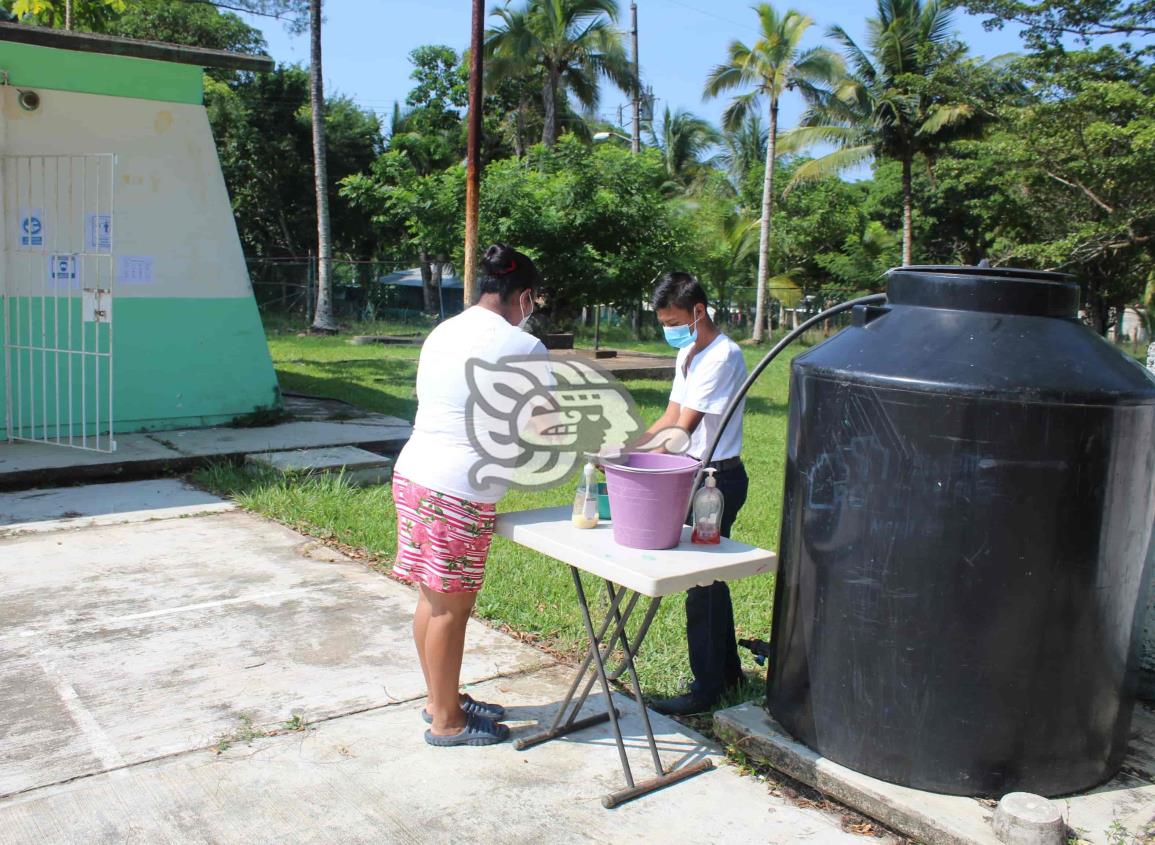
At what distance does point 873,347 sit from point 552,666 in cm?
203

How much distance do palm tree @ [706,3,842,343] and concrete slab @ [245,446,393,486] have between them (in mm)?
20996

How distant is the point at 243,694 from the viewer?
150 inches

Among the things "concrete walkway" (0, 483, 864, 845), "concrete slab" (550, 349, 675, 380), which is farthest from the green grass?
"concrete slab" (550, 349, 675, 380)

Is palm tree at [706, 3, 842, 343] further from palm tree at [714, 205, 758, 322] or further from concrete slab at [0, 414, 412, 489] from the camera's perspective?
concrete slab at [0, 414, 412, 489]

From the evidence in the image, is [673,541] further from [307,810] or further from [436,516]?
[307,810]

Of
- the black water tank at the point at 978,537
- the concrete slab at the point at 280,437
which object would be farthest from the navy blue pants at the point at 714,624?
the concrete slab at the point at 280,437

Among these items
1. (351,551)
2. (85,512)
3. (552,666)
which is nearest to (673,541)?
(552,666)

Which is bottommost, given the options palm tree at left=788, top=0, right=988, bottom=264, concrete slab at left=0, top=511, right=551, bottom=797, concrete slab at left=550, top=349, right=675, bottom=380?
concrete slab at left=0, top=511, right=551, bottom=797

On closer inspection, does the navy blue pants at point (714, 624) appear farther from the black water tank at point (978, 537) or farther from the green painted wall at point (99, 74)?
the green painted wall at point (99, 74)

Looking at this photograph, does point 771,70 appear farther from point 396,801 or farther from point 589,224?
point 396,801

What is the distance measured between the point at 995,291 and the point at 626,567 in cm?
133

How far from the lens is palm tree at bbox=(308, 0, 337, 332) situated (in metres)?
20.2

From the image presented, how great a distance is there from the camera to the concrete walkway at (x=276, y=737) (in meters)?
2.94

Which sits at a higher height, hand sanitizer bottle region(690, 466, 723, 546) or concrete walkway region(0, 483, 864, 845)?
hand sanitizer bottle region(690, 466, 723, 546)
